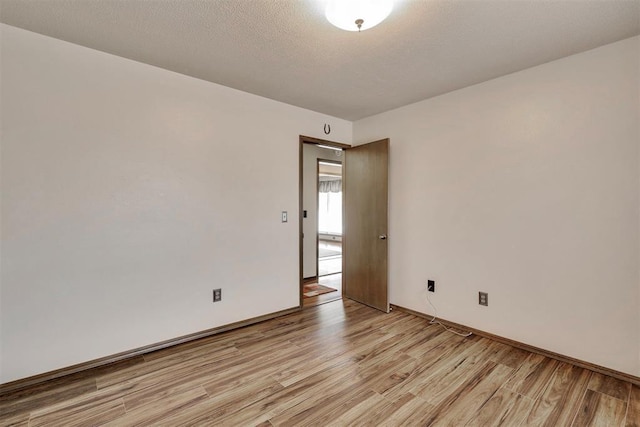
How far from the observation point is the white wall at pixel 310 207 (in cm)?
482

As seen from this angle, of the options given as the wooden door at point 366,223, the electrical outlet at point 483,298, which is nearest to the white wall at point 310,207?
the wooden door at point 366,223

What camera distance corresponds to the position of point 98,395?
6.41 ft

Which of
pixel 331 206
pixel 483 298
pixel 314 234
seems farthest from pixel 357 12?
pixel 331 206

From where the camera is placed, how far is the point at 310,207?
4902mm

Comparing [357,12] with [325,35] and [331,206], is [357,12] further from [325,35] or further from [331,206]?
[331,206]

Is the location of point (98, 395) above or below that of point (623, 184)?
below

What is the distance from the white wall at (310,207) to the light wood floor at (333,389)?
221 cm

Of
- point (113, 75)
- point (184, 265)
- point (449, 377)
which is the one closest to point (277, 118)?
point (113, 75)

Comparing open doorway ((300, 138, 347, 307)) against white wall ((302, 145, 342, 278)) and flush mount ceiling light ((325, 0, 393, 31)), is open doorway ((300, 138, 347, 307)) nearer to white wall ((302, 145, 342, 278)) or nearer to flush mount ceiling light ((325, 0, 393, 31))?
white wall ((302, 145, 342, 278))

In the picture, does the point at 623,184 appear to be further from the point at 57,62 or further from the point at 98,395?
the point at 57,62

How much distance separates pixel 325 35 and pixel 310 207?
10.2ft

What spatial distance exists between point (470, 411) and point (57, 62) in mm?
3620

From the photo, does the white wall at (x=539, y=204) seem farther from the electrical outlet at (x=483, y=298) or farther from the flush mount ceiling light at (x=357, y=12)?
the flush mount ceiling light at (x=357, y=12)

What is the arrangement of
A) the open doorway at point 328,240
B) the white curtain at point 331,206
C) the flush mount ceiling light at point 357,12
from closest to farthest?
1. the flush mount ceiling light at point 357,12
2. the open doorway at point 328,240
3. the white curtain at point 331,206
